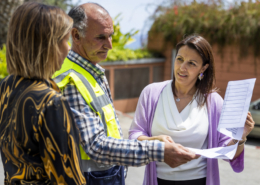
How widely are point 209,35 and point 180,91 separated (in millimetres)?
8673

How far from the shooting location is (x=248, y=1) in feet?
31.9

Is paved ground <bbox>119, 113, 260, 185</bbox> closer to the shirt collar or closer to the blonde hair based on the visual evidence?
the shirt collar

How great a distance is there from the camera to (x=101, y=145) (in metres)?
1.39

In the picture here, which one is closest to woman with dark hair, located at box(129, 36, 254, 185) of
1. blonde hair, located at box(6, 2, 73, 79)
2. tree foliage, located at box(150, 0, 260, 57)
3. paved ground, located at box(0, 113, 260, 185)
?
blonde hair, located at box(6, 2, 73, 79)

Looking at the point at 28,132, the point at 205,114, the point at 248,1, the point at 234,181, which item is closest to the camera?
the point at 28,132

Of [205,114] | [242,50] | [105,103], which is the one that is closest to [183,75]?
[205,114]

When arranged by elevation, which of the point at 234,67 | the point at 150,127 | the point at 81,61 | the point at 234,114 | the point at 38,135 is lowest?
the point at 234,67

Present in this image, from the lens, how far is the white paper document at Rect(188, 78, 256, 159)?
1.65 meters

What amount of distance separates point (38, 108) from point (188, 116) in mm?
1200

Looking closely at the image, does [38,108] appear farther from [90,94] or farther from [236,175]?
[236,175]

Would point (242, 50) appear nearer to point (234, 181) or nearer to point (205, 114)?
point (234, 181)

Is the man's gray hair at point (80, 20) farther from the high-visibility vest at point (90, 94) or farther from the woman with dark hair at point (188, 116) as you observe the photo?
the woman with dark hair at point (188, 116)

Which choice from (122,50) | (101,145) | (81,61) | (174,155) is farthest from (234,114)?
(122,50)

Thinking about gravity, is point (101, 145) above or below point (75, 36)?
below
